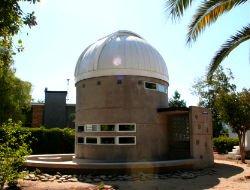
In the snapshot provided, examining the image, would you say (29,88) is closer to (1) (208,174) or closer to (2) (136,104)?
(2) (136,104)

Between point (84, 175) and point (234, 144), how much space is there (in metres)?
22.7

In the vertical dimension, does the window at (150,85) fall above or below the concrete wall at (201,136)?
above

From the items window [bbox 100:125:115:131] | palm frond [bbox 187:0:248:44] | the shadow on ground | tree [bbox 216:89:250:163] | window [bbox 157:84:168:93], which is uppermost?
palm frond [bbox 187:0:248:44]

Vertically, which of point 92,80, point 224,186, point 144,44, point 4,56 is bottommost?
point 224,186

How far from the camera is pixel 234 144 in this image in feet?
107

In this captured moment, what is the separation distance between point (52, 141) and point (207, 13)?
2330 cm

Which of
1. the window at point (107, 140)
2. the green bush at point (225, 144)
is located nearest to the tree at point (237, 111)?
the green bush at point (225, 144)

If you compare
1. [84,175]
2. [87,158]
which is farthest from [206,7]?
[87,158]

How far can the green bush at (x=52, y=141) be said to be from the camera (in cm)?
2889

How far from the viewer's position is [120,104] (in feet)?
59.1

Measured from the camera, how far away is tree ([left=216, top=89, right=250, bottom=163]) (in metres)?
22.5

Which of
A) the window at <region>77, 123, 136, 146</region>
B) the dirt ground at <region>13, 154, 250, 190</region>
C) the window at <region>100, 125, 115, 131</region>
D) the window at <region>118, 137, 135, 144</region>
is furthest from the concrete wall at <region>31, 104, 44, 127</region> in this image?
the dirt ground at <region>13, 154, 250, 190</region>

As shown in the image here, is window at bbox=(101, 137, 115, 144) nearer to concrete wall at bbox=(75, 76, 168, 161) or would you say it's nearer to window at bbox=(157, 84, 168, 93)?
concrete wall at bbox=(75, 76, 168, 161)

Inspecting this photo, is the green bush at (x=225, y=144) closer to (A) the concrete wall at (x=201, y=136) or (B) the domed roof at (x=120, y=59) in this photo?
(A) the concrete wall at (x=201, y=136)
